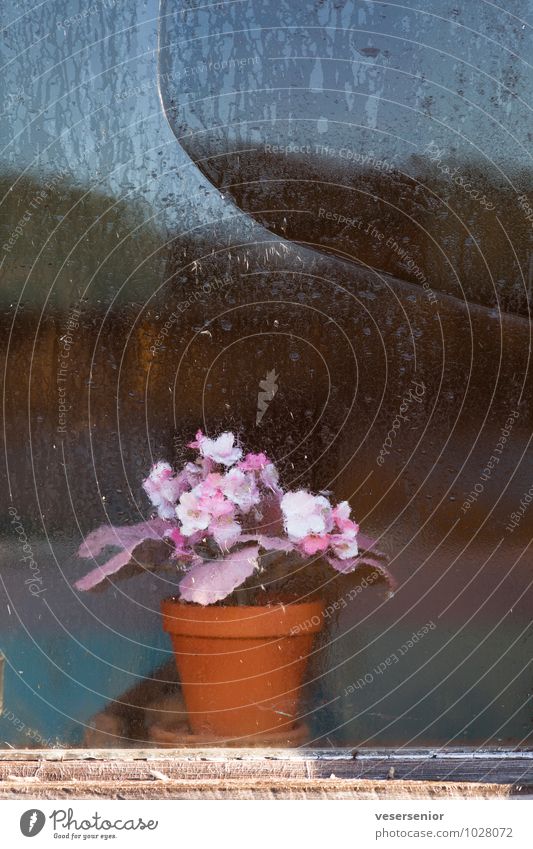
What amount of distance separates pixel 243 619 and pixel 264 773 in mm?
193

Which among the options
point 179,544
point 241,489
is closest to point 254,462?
point 241,489

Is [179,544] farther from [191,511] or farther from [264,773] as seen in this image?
[264,773]

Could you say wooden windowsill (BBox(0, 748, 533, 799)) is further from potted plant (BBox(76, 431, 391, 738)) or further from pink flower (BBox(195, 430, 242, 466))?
pink flower (BBox(195, 430, 242, 466))

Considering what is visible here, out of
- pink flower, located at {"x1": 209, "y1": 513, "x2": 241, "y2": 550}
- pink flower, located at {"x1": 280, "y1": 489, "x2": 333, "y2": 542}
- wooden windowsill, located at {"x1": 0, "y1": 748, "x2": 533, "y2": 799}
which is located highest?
pink flower, located at {"x1": 280, "y1": 489, "x2": 333, "y2": 542}

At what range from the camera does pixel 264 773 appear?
1124mm

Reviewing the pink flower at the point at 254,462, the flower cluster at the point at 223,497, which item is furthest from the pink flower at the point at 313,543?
the pink flower at the point at 254,462

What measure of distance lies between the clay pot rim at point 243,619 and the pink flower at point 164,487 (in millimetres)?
115

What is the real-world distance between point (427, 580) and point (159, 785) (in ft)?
1.37

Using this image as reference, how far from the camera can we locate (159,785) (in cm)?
111

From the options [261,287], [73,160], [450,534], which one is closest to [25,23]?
[73,160]

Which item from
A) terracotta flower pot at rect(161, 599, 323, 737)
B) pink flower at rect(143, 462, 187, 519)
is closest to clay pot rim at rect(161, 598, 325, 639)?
terracotta flower pot at rect(161, 599, 323, 737)

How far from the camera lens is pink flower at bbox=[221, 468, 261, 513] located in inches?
44.7

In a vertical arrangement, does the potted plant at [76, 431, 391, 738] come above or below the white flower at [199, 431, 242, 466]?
below

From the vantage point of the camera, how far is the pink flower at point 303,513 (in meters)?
1.14
